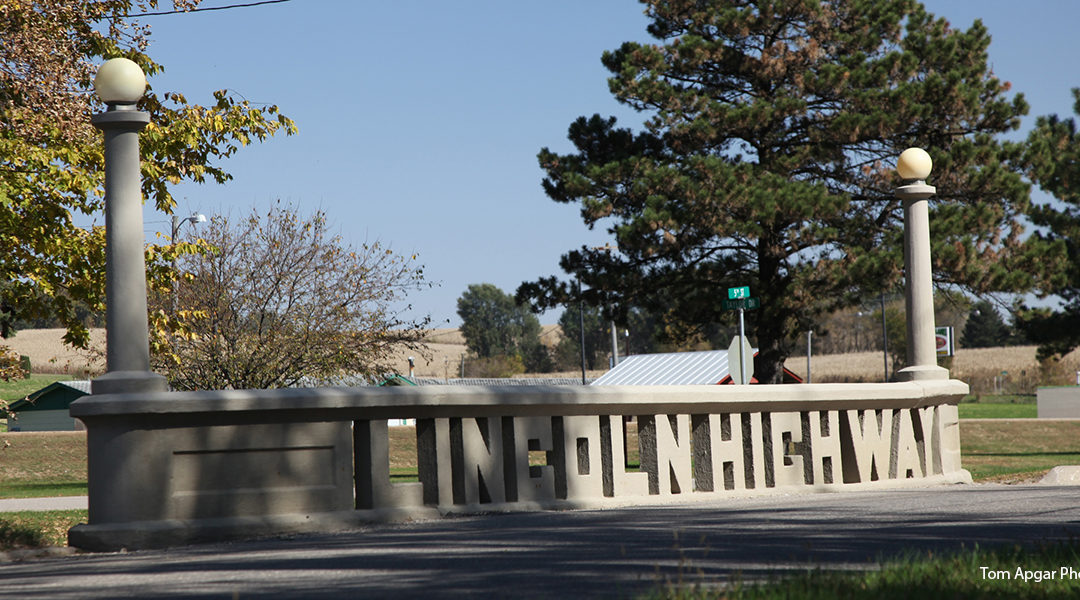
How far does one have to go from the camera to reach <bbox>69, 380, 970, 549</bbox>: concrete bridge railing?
789cm

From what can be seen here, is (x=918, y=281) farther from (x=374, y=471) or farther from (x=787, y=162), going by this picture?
(x=787, y=162)

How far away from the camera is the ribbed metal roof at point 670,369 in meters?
37.8

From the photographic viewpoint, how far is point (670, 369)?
3991 cm

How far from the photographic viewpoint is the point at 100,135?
Result: 566 inches

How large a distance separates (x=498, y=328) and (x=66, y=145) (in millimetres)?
126338

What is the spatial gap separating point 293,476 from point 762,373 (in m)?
19.2

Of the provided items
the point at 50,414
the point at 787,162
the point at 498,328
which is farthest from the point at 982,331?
the point at 787,162

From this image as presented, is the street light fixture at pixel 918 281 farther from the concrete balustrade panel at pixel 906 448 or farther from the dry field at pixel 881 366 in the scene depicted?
the dry field at pixel 881 366

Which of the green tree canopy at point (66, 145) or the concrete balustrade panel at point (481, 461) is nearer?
the concrete balustrade panel at point (481, 461)

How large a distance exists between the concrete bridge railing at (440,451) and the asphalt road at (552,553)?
350 millimetres

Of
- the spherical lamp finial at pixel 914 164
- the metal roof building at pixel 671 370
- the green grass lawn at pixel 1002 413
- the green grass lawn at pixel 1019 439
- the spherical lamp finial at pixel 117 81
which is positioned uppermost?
the spherical lamp finial at pixel 117 81

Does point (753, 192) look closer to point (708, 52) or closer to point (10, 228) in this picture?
Answer: point (708, 52)

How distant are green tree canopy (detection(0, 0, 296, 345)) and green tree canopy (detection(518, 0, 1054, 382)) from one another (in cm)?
1062

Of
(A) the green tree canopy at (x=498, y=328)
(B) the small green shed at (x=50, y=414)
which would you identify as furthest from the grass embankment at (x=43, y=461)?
(A) the green tree canopy at (x=498, y=328)
